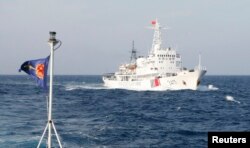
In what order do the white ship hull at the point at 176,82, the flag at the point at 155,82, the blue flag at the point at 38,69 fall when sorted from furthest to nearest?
the flag at the point at 155,82 → the white ship hull at the point at 176,82 → the blue flag at the point at 38,69

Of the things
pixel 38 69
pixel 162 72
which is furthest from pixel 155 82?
pixel 38 69

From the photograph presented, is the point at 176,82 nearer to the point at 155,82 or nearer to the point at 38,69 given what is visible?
the point at 155,82

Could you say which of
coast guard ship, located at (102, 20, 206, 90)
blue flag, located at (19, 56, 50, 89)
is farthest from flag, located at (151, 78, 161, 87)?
blue flag, located at (19, 56, 50, 89)

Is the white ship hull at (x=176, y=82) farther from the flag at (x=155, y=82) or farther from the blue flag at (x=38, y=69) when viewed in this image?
the blue flag at (x=38, y=69)

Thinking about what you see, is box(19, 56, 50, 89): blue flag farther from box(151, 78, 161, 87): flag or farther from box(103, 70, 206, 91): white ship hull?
box(151, 78, 161, 87): flag

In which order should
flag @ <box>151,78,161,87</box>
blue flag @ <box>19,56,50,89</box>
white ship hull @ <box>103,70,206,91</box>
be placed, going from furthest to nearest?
flag @ <box>151,78,161,87</box> < white ship hull @ <box>103,70,206,91</box> < blue flag @ <box>19,56,50,89</box>

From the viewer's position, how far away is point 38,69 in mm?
12797

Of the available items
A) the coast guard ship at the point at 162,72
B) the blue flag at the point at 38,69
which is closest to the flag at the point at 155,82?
the coast guard ship at the point at 162,72

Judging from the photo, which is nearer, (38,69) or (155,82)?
(38,69)

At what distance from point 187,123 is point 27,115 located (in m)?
18.2

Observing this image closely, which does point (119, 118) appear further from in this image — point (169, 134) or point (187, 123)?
point (169, 134)

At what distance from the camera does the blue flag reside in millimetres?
12641

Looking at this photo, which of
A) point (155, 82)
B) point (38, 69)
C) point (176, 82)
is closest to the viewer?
point (38, 69)

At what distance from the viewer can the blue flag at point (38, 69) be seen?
12.6m
